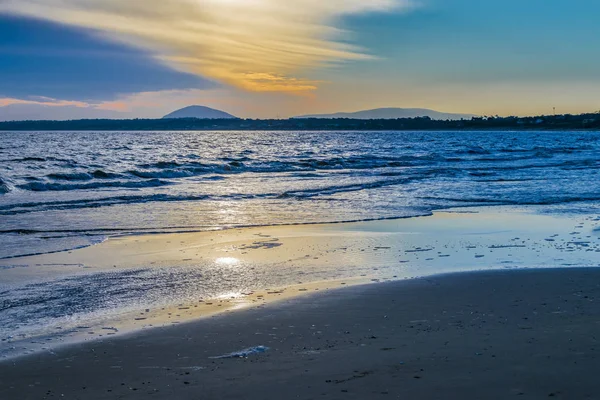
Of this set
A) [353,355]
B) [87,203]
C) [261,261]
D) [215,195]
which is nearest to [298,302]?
[353,355]

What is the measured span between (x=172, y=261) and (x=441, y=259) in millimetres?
5026

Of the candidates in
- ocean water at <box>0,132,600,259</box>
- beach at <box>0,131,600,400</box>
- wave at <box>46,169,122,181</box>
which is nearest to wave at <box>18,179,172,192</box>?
ocean water at <box>0,132,600,259</box>

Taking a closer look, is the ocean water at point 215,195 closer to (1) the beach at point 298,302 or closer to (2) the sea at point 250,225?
(2) the sea at point 250,225

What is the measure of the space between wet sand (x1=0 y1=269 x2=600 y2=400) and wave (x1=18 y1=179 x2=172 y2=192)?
24.1m

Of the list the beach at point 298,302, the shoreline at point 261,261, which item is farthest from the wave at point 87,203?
the shoreline at point 261,261

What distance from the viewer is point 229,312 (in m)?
8.28

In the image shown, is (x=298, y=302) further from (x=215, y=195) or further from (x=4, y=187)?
(x=4, y=187)

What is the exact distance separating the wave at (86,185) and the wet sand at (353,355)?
947 inches

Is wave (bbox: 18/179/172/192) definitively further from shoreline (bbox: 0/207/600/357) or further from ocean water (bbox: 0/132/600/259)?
shoreline (bbox: 0/207/600/357)

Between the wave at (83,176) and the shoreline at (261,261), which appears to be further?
the wave at (83,176)

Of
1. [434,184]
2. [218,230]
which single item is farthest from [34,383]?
[434,184]

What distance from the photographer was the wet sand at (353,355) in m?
5.60

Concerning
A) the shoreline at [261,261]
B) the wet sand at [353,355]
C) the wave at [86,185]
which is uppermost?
the wet sand at [353,355]

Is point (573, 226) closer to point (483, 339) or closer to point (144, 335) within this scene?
point (483, 339)
